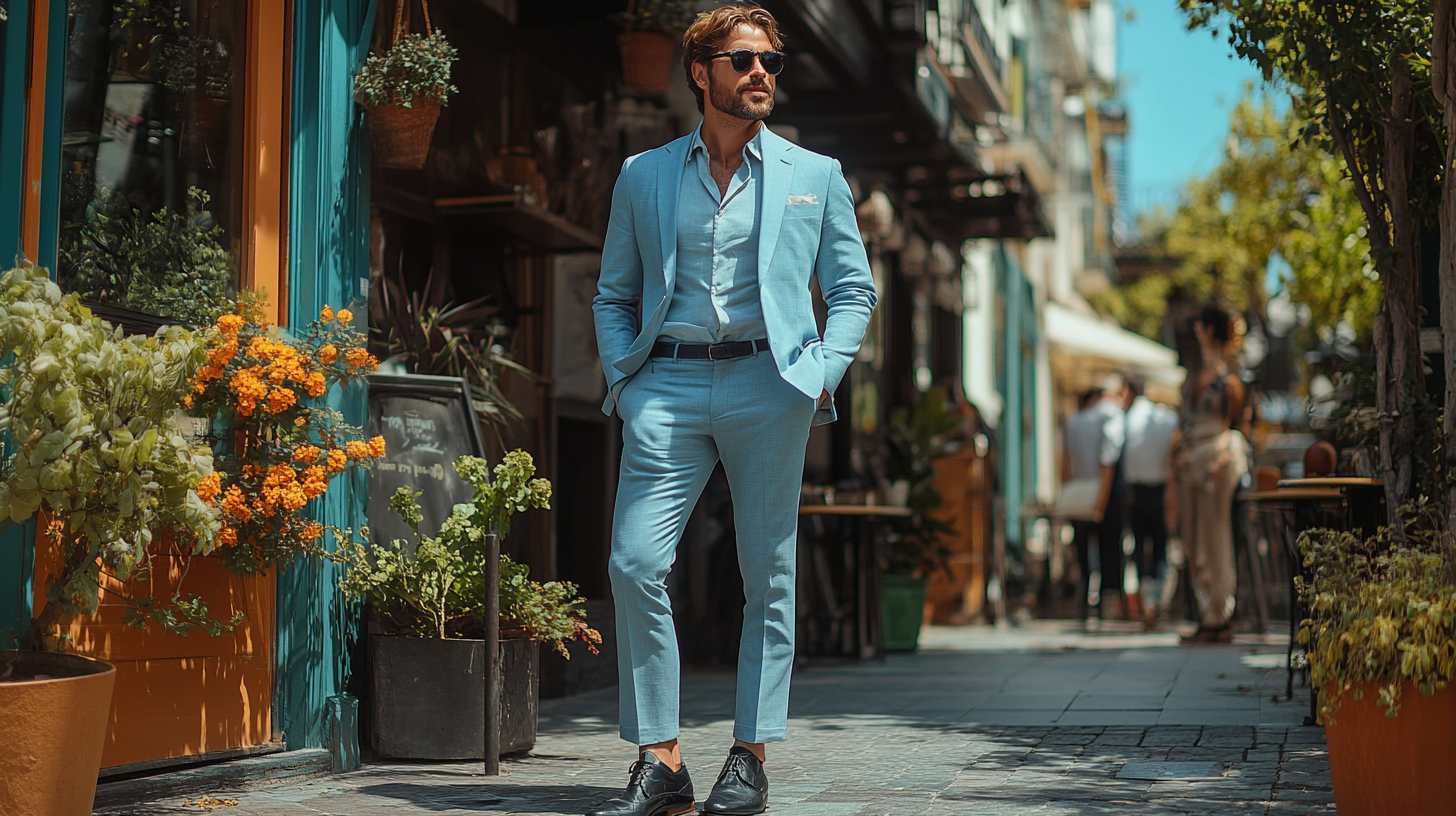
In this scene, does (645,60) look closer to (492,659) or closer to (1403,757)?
(492,659)

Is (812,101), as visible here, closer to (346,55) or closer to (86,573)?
(346,55)

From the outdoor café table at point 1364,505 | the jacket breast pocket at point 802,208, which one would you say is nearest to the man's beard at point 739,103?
the jacket breast pocket at point 802,208

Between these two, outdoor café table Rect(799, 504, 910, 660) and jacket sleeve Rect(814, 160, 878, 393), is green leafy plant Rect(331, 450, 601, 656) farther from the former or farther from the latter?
outdoor café table Rect(799, 504, 910, 660)

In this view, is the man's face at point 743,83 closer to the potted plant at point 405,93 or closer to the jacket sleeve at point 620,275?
the jacket sleeve at point 620,275

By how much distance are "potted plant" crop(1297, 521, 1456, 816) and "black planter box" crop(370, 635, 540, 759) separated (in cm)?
250

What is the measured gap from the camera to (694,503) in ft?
13.3

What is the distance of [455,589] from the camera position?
16.5 feet

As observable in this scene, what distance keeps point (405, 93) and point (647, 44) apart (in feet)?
8.84

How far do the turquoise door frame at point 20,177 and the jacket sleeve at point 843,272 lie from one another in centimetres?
200

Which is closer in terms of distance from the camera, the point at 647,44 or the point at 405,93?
the point at 405,93

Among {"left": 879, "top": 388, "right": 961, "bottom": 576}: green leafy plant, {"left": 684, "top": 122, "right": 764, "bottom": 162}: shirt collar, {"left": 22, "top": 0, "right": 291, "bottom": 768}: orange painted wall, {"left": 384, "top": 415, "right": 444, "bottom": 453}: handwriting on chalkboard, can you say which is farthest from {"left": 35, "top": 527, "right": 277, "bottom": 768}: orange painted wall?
{"left": 879, "top": 388, "right": 961, "bottom": 576}: green leafy plant

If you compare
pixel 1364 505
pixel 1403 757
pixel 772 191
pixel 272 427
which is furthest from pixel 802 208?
pixel 1364 505

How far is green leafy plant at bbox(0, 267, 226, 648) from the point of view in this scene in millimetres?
3340

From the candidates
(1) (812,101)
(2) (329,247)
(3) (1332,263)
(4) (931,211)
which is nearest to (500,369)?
(2) (329,247)
